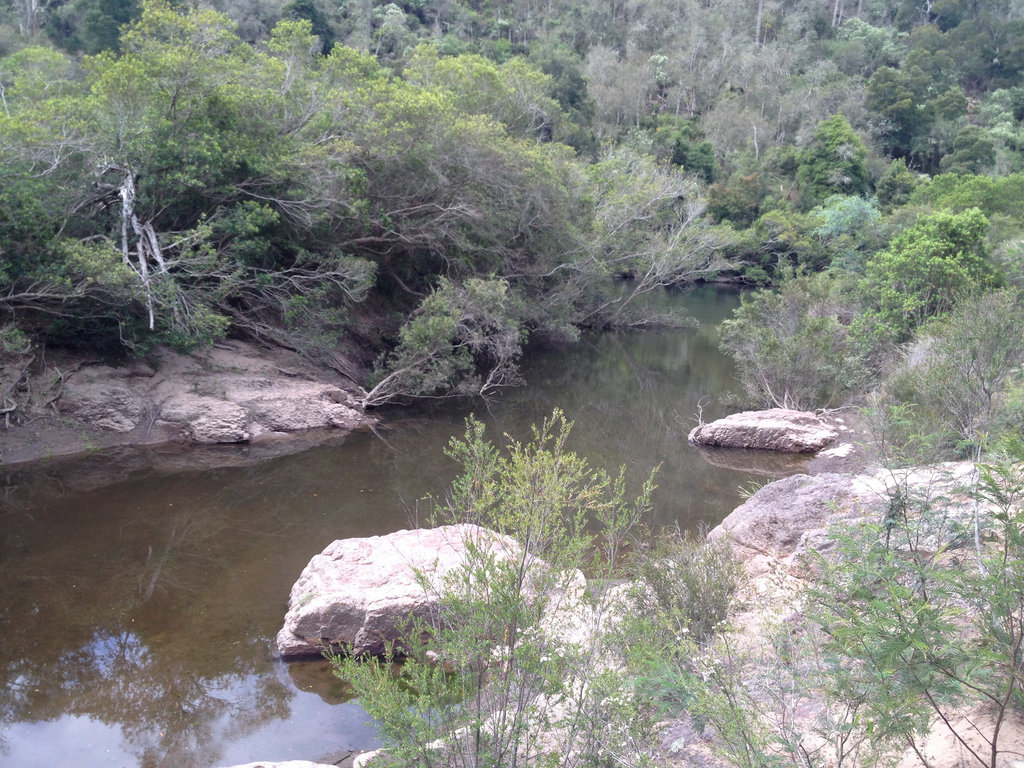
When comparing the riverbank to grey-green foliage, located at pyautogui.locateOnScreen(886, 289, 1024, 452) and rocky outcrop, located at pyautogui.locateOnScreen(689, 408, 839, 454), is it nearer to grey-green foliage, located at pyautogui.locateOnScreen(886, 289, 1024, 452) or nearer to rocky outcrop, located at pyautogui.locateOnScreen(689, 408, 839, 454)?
rocky outcrop, located at pyautogui.locateOnScreen(689, 408, 839, 454)

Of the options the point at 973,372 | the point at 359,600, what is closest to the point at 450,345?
the point at 359,600

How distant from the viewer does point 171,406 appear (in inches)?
511

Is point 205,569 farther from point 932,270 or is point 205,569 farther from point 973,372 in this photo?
point 932,270

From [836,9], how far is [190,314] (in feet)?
248

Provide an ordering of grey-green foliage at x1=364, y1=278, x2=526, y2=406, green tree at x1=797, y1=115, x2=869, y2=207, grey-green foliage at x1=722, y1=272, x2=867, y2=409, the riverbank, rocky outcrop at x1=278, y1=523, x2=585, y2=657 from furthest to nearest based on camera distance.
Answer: green tree at x1=797, y1=115, x2=869, y2=207, grey-green foliage at x1=364, y1=278, x2=526, y2=406, grey-green foliage at x1=722, y1=272, x2=867, y2=409, the riverbank, rocky outcrop at x1=278, y1=523, x2=585, y2=657

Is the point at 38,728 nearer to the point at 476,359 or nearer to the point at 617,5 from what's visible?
the point at 476,359

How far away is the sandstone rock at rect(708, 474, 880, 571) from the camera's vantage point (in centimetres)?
786

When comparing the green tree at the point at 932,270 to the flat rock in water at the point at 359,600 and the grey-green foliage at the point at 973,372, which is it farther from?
the flat rock in water at the point at 359,600

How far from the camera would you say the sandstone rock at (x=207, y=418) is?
12789 mm

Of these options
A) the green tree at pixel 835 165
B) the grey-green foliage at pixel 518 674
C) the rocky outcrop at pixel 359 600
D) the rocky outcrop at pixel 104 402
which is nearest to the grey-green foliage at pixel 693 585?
the rocky outcrop at pixel 359 600

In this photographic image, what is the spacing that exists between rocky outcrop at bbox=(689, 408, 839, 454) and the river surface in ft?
1.90

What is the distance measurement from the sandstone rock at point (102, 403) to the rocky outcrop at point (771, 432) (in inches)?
391

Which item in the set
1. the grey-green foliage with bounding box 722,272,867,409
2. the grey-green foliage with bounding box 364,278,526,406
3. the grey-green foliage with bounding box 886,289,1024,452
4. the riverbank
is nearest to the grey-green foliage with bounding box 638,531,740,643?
the grey-green foliage with bounding box 886,289,1024,452

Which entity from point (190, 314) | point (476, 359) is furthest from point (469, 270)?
point (190, 314)
